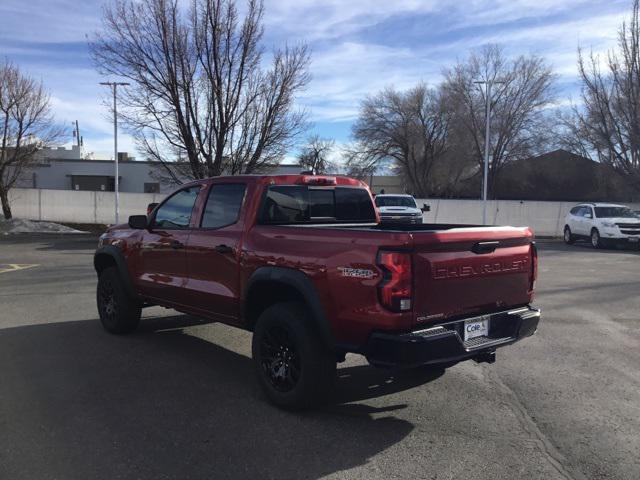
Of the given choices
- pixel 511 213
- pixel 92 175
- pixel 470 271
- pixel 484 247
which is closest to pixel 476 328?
pixel 470 271

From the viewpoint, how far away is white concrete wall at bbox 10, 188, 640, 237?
27375 mm

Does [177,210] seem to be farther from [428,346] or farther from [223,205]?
[428,346]

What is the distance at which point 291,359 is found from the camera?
4363 mm

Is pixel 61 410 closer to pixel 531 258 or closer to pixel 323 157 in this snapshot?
pixel 531 258

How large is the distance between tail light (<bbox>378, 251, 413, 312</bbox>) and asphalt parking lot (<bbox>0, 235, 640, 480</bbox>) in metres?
1.04

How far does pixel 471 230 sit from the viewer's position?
13.5 ft

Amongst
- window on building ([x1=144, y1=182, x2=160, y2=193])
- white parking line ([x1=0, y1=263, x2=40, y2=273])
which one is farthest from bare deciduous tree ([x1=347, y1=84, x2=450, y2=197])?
white parking line ([x1=0, y1=263, x2=40, y2=273])

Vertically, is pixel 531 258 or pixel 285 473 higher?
pixel 531 258

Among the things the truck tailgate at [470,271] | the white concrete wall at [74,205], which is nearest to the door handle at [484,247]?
the truck tailgate at [470,271]

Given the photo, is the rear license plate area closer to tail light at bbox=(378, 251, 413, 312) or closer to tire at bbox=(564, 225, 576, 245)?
tail light at bbox=(378, 251, 413, 312)

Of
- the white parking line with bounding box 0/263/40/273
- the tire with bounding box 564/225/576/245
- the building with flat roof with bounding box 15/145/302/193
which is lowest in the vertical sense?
the white parking line with bounding box 0/263/40/273

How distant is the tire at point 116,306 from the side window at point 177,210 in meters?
1.09

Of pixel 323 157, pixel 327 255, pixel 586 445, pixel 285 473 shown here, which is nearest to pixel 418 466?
pixel 285 473

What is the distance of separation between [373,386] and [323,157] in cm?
5941
